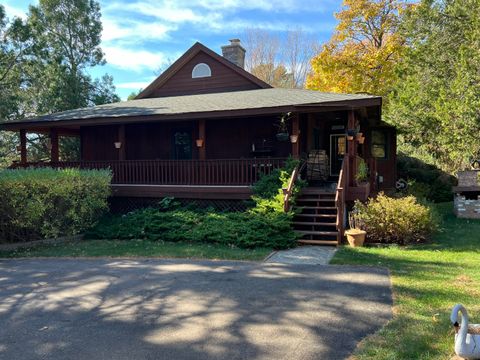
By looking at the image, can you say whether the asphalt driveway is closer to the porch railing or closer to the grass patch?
the grass patch

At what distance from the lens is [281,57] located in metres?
36.6

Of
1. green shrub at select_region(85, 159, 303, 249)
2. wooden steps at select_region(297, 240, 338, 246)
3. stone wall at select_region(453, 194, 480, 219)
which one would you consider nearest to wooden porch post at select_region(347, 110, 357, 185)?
green shrub at select_region(85, 159, 303, 249)

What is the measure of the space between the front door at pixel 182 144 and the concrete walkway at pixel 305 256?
7129 mm

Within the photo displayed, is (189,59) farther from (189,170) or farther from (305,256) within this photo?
(305,256)

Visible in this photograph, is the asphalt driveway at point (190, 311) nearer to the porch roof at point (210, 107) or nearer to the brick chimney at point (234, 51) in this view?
the porch roof at point (210, 107)

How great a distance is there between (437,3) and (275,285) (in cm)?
1444

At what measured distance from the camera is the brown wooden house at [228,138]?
36.9 ft

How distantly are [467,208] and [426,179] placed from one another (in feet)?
17.2

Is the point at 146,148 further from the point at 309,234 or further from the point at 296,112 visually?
the point at 309,234

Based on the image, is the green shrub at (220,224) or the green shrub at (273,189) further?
the green shrub at (273,189)

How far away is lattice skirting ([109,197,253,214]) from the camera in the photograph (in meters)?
12.6

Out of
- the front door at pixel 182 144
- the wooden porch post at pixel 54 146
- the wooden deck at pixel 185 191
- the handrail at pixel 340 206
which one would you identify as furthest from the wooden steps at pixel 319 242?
the wooden porch post at pixel 54 146

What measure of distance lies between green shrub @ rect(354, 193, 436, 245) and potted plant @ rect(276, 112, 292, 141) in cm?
386

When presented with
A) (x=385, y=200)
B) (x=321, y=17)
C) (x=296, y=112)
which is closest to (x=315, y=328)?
(x=385, y=200)
